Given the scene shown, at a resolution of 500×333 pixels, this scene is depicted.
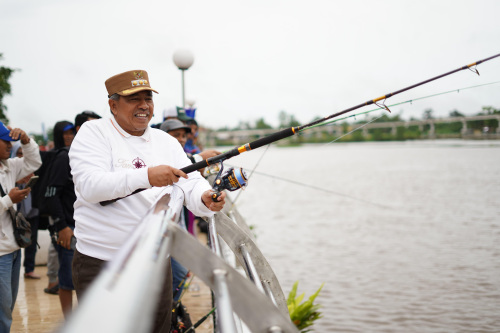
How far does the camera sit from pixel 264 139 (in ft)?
9.17

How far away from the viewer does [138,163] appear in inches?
106

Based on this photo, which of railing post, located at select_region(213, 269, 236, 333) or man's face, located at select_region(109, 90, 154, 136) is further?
man's face, located at select_region(109, 90, 154, 136)

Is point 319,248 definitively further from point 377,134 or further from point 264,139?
point 377,134

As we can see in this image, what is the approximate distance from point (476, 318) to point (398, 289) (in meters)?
1.74

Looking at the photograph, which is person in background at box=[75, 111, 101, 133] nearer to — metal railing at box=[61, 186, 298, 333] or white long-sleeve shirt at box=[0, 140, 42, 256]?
white long-sleeve shirt at box=[0, 140, 42, 256]

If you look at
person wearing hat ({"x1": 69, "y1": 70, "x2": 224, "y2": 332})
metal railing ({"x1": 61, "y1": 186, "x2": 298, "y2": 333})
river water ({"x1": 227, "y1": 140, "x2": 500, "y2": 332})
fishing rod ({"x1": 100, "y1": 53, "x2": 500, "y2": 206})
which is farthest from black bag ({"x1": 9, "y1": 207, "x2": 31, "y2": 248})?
metal railing ({"x1": 61, "y1": 186, "x2": 298, "y2": 333})

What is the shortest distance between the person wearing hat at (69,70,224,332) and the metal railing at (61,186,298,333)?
524 millimetres

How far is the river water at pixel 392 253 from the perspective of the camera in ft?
28.6

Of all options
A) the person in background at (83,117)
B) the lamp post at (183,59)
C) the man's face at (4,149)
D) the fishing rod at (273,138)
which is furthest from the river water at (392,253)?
the lamp post at (183,59)

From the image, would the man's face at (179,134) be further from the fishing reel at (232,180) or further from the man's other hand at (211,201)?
the man's other hand at (211,201)

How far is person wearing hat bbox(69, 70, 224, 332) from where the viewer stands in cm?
242

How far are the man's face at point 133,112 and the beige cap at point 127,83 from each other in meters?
0.04

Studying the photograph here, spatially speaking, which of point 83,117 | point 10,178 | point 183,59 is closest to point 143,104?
point 10,178

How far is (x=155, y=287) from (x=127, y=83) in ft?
5.75
